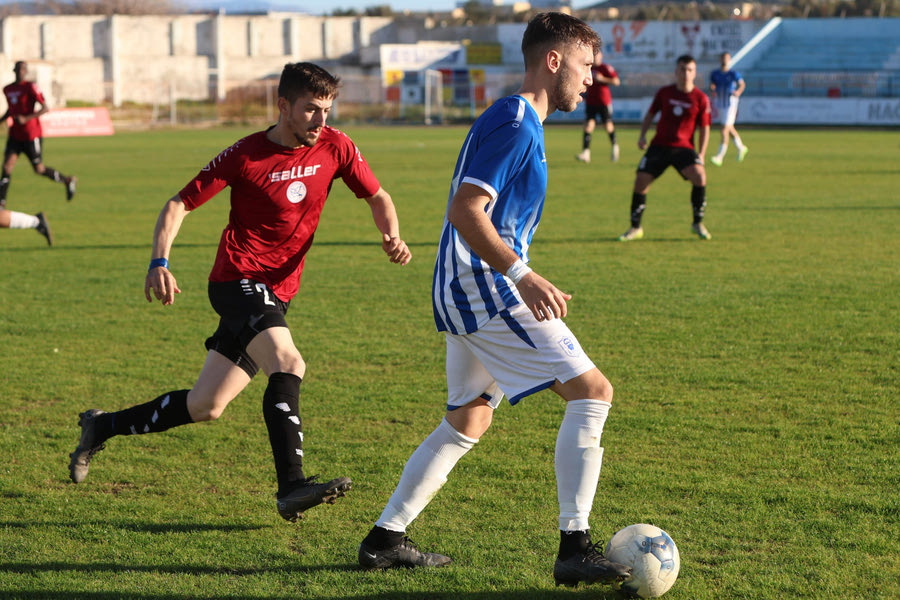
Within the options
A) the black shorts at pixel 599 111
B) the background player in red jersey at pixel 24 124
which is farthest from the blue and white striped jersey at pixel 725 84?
the background player in red jersey at pixel 24 124

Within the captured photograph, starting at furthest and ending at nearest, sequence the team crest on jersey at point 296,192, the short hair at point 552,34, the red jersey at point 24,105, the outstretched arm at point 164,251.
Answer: the red jersey at point 24,105, the team crest on jersey at point 296,192, the outstretched arm at point 164,251, the short hair at point 552,34

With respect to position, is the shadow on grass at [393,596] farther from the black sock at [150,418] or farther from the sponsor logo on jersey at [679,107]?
the sponsor logo on jersey at [679,107]

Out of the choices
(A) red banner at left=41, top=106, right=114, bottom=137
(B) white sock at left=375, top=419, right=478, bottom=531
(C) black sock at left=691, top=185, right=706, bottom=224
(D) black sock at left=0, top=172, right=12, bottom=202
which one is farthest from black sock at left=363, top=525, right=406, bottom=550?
(A) red banner at left=41, top=106, right=114, bottom=137

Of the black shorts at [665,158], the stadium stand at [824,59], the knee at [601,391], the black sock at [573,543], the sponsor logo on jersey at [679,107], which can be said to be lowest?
the black sock at [573,543]

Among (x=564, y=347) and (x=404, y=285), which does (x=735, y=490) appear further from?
(x=404, y=285)

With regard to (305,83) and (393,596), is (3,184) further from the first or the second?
(393,596)

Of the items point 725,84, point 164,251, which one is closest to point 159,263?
point 164,251

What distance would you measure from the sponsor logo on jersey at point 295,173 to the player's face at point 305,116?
13cm

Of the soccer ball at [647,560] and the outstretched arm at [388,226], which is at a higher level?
the outstretched arm at [388,226]

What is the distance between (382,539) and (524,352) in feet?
2.93

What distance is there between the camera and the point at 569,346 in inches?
137

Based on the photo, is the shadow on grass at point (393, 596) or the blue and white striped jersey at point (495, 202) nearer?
the blue and white striped jersey at point (495, 202)

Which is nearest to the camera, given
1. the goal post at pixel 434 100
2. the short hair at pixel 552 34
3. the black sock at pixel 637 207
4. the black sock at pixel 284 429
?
the short hair at pixel 552 34

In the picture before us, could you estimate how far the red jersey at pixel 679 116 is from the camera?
466 inches
